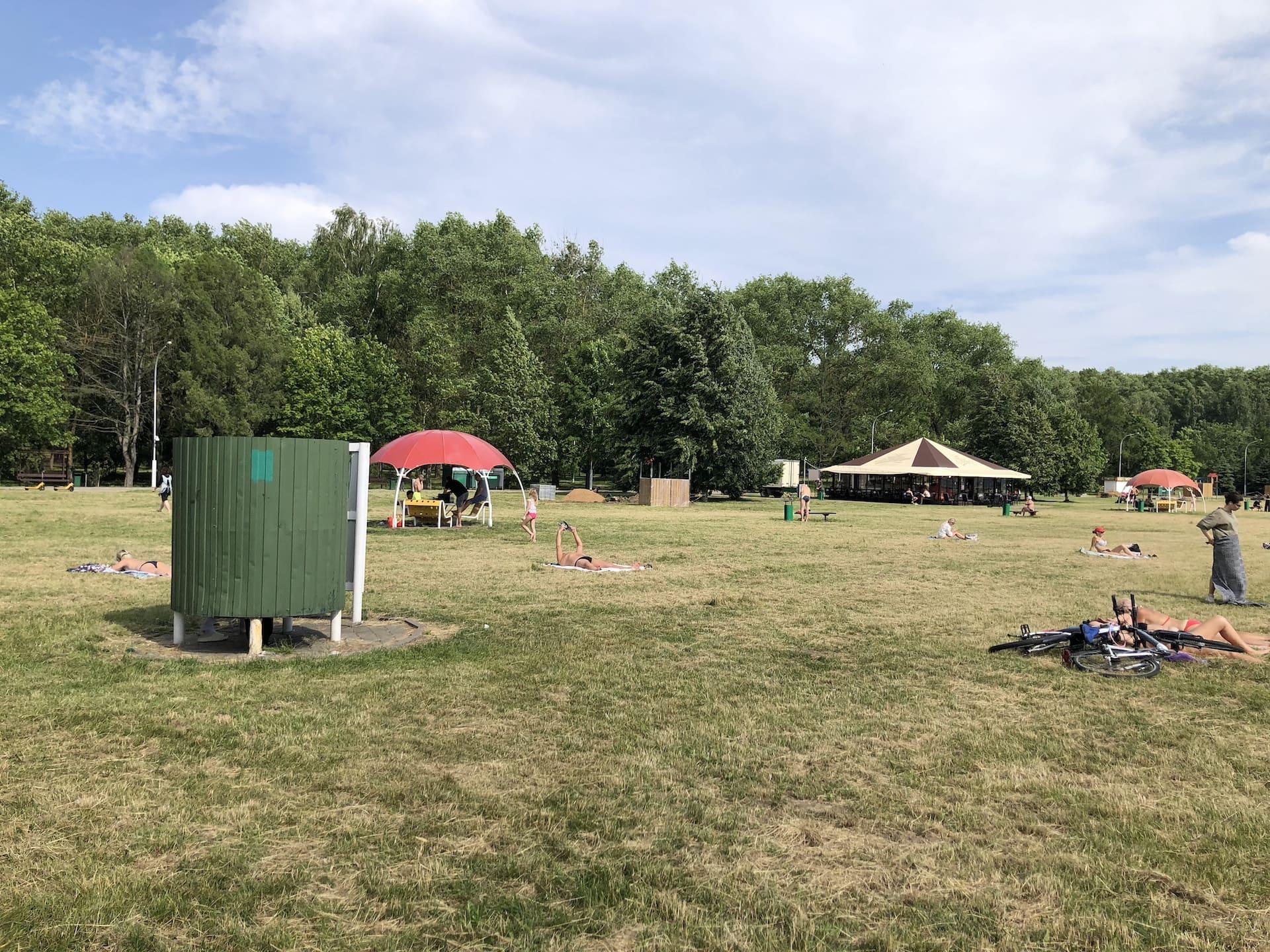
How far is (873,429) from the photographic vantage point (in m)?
74.4

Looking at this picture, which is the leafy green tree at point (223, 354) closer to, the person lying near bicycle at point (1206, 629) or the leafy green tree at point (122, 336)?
the leafy green tree at point (122, 336)

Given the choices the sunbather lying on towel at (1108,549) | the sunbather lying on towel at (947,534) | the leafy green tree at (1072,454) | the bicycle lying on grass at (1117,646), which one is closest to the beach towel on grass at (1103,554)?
the sunbather lying on towel at (1108,549)

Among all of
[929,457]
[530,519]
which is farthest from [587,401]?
[530,519]

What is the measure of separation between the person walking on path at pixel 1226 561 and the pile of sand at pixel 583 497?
32.0m

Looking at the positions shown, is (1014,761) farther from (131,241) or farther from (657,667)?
(131,241)

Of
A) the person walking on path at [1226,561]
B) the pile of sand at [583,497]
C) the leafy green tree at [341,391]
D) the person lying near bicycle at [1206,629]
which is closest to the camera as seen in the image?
the person lying near bicycle at [1206,629]

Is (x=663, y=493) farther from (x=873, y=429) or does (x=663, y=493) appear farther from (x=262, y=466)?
(x=873, y=429)

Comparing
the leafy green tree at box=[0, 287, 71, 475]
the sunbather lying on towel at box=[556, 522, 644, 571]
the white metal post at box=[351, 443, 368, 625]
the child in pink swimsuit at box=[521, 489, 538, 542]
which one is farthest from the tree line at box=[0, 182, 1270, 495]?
the white metal post at box=[351, 443, 368, 625]

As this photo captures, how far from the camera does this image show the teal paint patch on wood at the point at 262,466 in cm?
791

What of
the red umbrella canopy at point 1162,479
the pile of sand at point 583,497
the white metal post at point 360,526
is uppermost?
the red umbrella canopy at point 1162,479

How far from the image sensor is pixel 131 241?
6494 cm

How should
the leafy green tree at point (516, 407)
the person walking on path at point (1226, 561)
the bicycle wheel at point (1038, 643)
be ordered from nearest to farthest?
the bicycle wheel at point (1038, 643) < the person walking on path at point (1226, 561) < the leafy green tree at point (516, 407)

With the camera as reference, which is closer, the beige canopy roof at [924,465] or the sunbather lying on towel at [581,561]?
the sunbather lying on towel at [581,561]

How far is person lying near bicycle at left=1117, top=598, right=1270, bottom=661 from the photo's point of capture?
28.9 feet
